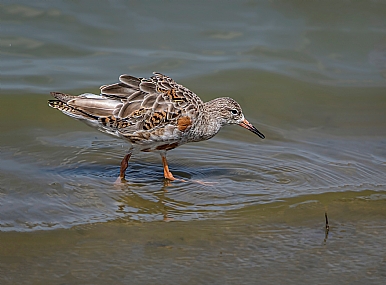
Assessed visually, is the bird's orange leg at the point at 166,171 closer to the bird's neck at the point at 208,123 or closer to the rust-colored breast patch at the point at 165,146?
the rust-colored breast patch at the point at 165,146

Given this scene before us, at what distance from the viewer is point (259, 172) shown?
9.04 metres

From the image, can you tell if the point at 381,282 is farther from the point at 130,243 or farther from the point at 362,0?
the point at 362,0

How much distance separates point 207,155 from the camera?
982 cm

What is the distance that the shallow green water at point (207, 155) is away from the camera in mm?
6430

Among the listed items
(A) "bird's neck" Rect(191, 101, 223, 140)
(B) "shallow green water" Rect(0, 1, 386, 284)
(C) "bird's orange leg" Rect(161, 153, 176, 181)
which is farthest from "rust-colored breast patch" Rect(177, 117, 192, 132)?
(B) "shallow green water" Rect(0, 1, 386, 284)

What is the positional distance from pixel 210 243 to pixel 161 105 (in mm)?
2662

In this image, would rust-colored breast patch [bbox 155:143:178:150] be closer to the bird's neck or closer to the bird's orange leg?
the bird's orange leg

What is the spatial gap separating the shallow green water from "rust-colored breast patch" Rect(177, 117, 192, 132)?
2.49 feet

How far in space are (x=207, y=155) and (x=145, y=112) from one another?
1.53 m

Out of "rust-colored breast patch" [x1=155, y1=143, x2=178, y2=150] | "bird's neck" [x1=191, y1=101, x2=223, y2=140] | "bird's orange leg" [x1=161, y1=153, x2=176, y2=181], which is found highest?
"bird's neck" [x1=191, y1=101, x2=223, y2=140]

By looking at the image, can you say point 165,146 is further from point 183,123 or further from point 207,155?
point 207,155

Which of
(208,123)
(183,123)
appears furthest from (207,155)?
(183,123)

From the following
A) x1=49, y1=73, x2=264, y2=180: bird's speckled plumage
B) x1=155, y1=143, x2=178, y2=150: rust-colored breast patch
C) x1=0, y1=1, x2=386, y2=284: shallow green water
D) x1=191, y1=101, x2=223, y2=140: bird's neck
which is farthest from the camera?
x1=191, y1=101, x2=223, y2=140: bird's neck

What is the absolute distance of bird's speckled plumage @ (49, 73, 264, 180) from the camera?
28.7 feet
